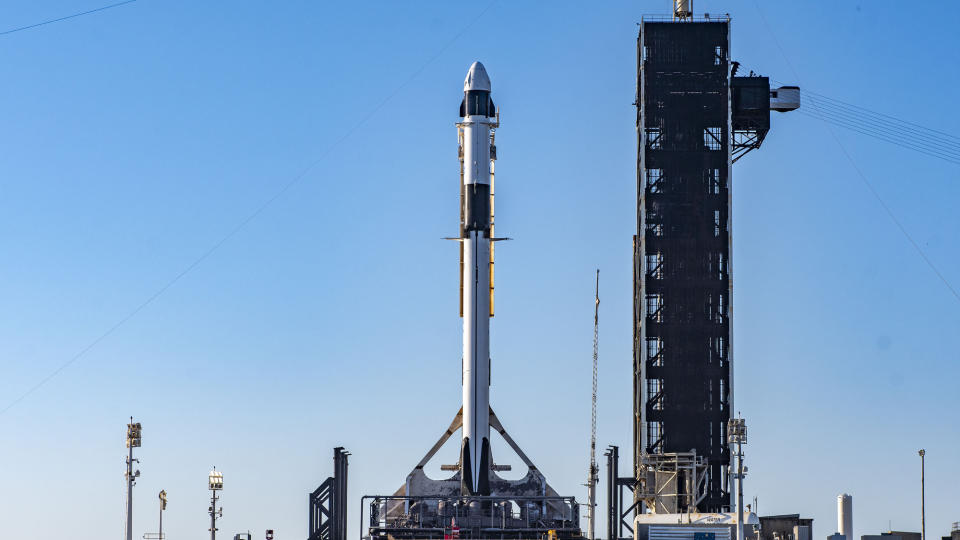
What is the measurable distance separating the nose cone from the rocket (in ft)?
1.12

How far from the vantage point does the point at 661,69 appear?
328ft

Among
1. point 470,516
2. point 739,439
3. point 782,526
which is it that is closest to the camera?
point 739,439

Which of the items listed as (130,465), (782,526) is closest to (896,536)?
(782,526)

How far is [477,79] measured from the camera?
306 ft

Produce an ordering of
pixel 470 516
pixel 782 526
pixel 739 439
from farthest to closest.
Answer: pixel 782 526 → pixel 470 516 → pixel 739 439

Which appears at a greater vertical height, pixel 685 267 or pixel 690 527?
pixel 685 267

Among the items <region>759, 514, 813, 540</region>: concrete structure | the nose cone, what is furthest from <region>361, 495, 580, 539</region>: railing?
the nose cone

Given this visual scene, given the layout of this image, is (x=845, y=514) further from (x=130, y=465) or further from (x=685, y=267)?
(x=130, y=465)

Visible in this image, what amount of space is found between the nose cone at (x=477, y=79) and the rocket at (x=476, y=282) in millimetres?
341

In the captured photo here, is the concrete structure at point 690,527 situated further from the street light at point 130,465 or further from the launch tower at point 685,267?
the street light at point 130,465

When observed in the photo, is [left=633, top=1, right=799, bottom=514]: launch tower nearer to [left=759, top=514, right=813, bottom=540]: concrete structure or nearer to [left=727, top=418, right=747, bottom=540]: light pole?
[left=759, top=514, right=813, bottom=540]: concrete structure

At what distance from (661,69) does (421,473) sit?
98.3ft

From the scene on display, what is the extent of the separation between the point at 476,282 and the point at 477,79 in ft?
40.5

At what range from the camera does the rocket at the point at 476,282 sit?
88.9m
